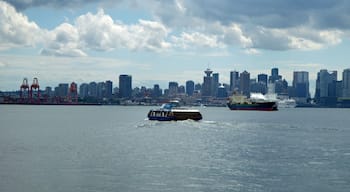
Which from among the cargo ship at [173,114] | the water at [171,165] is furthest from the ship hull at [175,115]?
the water at [171,165]

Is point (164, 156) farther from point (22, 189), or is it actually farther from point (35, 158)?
point (22, 189)

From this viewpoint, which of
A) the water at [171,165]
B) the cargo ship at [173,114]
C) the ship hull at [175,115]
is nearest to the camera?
the water at [171,165]

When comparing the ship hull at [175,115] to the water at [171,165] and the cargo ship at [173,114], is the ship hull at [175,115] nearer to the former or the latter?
the cargo ship at [173,114]

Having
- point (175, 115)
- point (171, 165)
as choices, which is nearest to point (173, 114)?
point (175, 115)

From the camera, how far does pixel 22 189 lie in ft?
136

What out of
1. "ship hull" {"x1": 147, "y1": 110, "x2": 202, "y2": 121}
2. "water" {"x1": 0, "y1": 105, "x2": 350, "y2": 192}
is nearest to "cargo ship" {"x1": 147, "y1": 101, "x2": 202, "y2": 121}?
"ship hull" {"x1": 147, "y1": 110, "x2": 202, "y2": 121}

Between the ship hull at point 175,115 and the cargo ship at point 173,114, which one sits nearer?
the ship hull at point 175,115

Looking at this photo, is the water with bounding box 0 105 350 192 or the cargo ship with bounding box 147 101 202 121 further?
the cargo ship with bounding box 147 101 202 121

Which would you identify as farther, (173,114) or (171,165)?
(173,114)

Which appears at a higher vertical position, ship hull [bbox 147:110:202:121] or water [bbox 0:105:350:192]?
ship hull [bbox 147:110:202:121]

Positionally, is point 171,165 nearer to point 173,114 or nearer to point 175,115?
point 175,115

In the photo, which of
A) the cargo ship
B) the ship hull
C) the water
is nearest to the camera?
the water

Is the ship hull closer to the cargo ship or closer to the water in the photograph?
the cargo ship

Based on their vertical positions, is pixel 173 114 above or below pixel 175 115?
above
